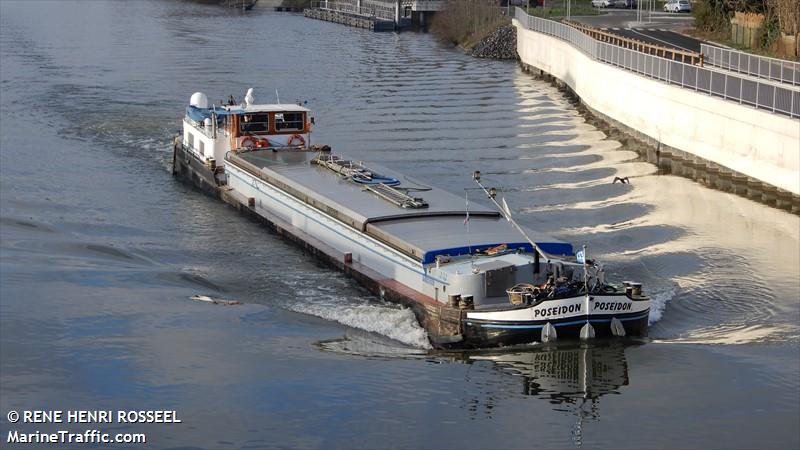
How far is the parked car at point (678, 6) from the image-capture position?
385ft

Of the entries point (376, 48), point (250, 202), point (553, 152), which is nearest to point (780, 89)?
point (553, 152)

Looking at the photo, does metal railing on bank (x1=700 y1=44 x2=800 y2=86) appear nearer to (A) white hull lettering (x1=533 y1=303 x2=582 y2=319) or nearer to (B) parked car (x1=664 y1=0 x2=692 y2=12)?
(A) white hull lettering (x1=533 y1=303 x2=582 y2=319)

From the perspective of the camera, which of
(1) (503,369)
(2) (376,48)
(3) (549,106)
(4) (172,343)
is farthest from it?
(2) (376,48)

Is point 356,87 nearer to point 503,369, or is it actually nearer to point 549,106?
point 549,106

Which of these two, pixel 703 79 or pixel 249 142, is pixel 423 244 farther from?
pixel 703 79

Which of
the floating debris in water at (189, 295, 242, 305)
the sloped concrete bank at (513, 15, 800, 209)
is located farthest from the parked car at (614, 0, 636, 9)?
the floating debris in water at (189, 295, 242, 305)

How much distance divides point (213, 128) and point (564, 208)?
49.9 ft

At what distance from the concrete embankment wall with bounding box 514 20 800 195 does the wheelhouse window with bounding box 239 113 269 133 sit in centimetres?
1917

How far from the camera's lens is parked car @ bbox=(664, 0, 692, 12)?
385 feet

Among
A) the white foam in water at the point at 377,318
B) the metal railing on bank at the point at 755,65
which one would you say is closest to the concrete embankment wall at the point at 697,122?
the metal railing on bank at the point at 755,65

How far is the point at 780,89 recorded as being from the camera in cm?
4966

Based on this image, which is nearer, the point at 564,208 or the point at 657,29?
the point at 564,208

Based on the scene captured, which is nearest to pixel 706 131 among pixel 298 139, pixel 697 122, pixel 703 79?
pixel 697 122

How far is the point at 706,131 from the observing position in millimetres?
55281
